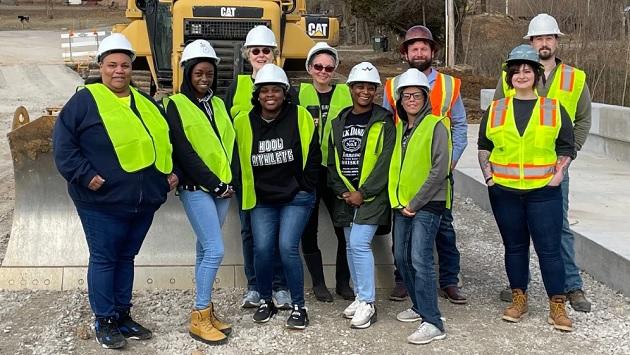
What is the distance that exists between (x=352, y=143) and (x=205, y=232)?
3.60 ft

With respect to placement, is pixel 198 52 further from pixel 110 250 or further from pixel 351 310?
pixel 351 310

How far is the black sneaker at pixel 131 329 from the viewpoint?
4922mm

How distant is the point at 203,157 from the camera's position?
188 inches

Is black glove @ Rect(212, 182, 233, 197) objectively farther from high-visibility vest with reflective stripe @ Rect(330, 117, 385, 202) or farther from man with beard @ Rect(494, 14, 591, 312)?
man with beard @ Rect(494, 14, 591, 312)

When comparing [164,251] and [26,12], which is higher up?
[26,12]

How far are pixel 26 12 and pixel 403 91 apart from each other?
60.1 meters

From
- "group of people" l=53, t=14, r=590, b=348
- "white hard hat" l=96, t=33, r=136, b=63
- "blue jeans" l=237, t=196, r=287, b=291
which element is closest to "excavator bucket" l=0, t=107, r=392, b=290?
"blue jeans" l=237, t=196, r=287, b=291

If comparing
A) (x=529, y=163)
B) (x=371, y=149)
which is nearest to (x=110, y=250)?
(x=371, y=149)

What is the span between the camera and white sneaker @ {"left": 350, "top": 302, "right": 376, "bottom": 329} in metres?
5.12

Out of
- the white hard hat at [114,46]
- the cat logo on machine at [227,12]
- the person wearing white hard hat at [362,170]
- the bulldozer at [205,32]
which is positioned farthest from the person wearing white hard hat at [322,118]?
the cat logo on machine at [227,12]

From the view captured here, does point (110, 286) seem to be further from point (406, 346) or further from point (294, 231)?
point (406, 346)

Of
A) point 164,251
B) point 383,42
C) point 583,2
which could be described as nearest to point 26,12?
point 383,42

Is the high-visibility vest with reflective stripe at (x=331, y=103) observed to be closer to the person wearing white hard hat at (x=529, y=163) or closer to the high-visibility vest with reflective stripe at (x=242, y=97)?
the high-visibility vest with reflective stripe at (x=242, y=97)

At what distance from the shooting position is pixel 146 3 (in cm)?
922
